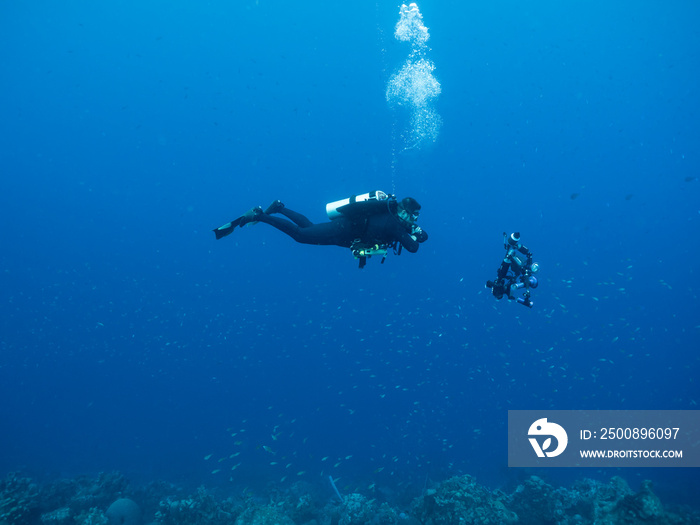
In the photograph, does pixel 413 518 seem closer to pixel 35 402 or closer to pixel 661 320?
pixel 35 402

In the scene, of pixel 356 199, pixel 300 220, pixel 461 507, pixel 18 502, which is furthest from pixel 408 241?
pixel 18 502

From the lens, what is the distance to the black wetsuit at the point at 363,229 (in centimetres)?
587

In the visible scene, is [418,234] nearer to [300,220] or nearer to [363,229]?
[363,229]

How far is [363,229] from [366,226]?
86 mm

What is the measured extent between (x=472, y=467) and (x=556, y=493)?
12160 millimetres

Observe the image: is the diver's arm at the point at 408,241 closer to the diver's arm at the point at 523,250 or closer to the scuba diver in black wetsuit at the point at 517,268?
the scuba diver in black wetsuit at the point at 517,268

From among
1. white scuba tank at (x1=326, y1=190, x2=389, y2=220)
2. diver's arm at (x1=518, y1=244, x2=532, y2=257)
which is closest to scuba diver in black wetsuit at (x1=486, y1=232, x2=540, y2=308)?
diver's arm at (x1=518, y1=244, x2=532, y2=257)

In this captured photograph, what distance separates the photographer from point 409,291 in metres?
39.5

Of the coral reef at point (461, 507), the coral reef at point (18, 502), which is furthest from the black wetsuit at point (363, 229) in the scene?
the coral reef at point (18, 502)

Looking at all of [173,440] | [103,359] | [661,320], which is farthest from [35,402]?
[661,320]

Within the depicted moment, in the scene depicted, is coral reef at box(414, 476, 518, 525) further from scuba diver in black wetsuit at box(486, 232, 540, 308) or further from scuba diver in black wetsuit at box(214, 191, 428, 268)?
scuba diver in black wetsuit at box(214, 191, 428, 268)

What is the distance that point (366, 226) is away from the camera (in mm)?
6156

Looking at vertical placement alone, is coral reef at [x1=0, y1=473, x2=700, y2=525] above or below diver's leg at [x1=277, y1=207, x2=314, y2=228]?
below

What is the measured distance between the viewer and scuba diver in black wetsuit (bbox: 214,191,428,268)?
5.84 meters
